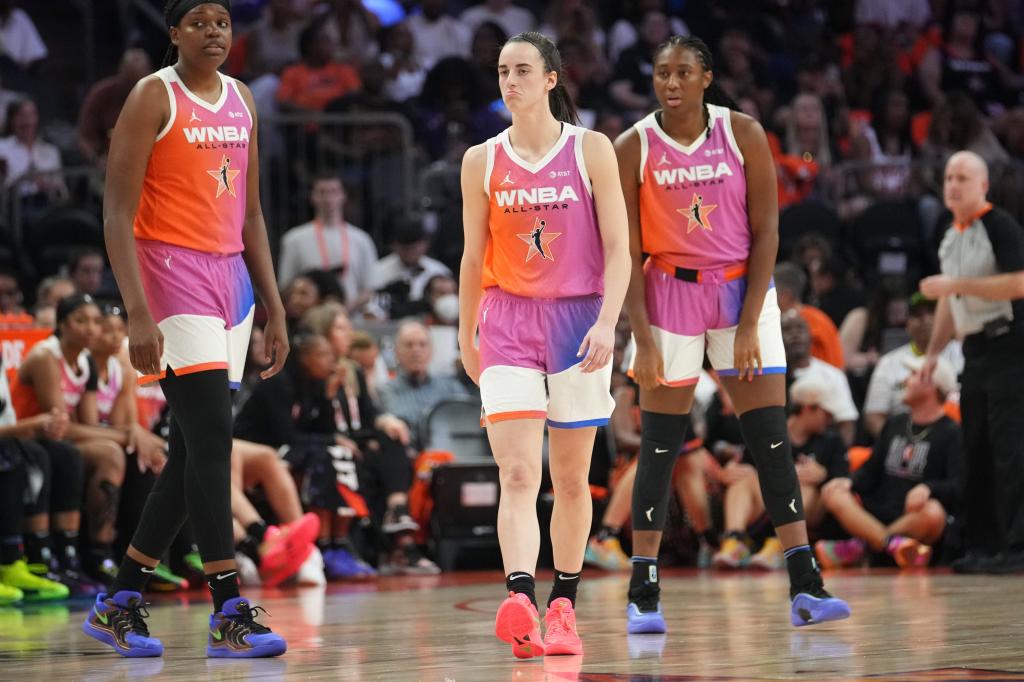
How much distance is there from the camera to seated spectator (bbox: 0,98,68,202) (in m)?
11.7

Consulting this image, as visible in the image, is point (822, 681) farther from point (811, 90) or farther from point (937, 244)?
point (811, 90)

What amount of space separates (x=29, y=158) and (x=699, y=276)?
7788 mm

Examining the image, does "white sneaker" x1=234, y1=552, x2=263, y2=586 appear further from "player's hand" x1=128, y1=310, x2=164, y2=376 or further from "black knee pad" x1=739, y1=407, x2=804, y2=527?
"player's hand" x1=128, y1=310, x2=164, y2=376

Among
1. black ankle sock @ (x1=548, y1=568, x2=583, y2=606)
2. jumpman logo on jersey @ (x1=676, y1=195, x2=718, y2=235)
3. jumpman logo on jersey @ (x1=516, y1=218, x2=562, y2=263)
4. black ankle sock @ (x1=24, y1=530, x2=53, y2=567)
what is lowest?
black ankle sock @ (x1=24, y1=530, x2=53, y2=567)

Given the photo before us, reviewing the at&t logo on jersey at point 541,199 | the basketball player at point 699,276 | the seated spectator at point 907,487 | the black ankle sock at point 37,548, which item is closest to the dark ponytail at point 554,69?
the at&t logo on jersey at point 541,199

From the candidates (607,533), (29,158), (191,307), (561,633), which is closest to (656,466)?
(561,633)

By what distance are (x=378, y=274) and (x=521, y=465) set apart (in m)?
6.94

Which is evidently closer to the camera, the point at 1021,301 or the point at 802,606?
the point at 802,606

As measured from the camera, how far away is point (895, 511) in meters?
9.38

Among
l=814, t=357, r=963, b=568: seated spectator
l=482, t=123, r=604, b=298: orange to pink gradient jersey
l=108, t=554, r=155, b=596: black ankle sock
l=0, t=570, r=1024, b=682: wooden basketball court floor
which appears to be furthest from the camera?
l=814, t=357, r=963, b=568: seated spectator

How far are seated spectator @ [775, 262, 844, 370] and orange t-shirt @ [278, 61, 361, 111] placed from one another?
407cm

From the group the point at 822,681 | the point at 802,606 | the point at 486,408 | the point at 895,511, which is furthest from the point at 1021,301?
the point at 822,681

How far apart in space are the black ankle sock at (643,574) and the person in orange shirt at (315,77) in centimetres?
752

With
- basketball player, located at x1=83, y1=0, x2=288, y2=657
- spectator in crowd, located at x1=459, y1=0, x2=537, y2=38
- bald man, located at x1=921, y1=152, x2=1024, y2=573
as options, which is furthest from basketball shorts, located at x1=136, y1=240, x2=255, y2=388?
spectator in crowd, located at x1=459, y1=0, x2=537, y2=38
